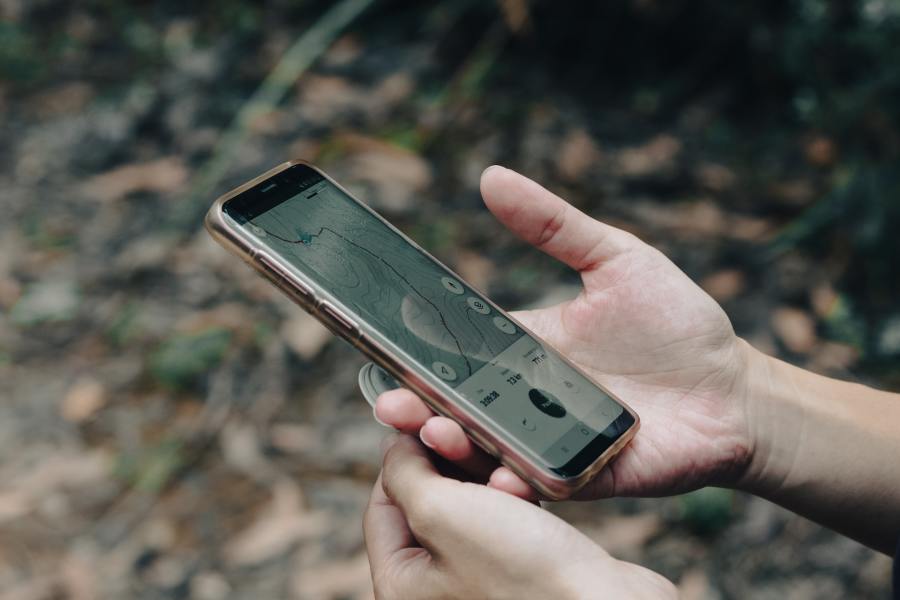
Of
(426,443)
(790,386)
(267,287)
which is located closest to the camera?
(426,443)

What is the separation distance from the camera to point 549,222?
63.0 inches

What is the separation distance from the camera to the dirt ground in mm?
2051

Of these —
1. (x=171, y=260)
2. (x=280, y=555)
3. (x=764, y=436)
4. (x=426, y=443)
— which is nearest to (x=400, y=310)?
(x=426, y=443)

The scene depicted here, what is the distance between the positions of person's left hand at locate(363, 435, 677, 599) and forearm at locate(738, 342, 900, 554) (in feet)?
1.46

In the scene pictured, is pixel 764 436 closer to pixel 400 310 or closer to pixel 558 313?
pixel 558 313

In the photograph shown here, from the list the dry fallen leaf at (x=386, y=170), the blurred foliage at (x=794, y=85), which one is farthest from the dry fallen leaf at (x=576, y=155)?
the dry fallen leaf at (x=386, y=170)

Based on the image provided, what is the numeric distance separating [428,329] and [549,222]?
12.8 inches

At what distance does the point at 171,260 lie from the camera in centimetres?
272

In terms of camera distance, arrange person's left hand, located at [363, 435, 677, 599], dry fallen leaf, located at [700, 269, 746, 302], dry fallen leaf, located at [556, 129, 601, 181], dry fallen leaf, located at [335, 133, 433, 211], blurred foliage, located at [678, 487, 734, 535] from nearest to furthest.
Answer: person's left hand, located at [363, 435, 677, 599] < blurred foliage, located at [678, 487, 734, 535] < dry fallen leaf, located at [700, 269, 746, 302] < dry fallen leaf, located at [335, 133, 433, 211] < dry fallen leaf, located at [556, 129, 601, 181]


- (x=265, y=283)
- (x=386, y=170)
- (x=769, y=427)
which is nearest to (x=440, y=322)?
(x=769, y=427)

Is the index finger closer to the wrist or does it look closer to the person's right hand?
the person's right hand

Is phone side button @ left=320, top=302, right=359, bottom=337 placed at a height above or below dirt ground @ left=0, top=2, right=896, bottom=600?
above

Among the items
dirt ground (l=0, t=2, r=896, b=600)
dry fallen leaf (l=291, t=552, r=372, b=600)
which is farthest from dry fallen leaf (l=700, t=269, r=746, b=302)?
dry fallen leaf (l=291, t=552, r=372, b=600)

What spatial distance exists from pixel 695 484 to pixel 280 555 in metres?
1.05
